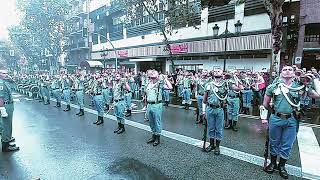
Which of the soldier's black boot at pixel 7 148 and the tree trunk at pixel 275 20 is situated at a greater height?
the tree trunk at pixel 275 20

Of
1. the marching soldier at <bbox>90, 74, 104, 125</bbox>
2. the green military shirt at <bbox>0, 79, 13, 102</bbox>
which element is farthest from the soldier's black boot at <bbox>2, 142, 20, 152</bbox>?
the marching soldier at <bbox>90, 74, 104, 125</bbox>

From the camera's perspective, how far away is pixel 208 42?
21.3m

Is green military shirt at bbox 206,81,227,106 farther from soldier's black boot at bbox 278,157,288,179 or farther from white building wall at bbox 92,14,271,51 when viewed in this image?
white building wall at bbox 92,14,271,51

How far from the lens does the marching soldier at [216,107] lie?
244 inches

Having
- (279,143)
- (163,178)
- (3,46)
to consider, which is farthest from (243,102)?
(3,46)

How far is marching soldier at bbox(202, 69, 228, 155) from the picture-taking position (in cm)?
620

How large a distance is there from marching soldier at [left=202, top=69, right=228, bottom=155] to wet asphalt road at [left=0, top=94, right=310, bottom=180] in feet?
1.50

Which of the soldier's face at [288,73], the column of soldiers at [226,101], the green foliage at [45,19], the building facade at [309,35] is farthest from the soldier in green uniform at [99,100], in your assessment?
the green foliage at [45,19]

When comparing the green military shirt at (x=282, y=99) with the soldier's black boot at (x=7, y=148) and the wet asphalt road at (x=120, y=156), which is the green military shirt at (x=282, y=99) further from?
the soldier's black boot at (x=7, y=148)

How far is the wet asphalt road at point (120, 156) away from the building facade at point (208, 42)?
32.9 ft

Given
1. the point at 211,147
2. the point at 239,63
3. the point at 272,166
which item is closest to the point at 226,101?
the point at 211,147

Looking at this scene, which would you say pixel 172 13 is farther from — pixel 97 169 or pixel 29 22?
pixel 29 22

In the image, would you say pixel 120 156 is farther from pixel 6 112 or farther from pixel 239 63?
pixel 239 63

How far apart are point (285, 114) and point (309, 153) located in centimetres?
208
